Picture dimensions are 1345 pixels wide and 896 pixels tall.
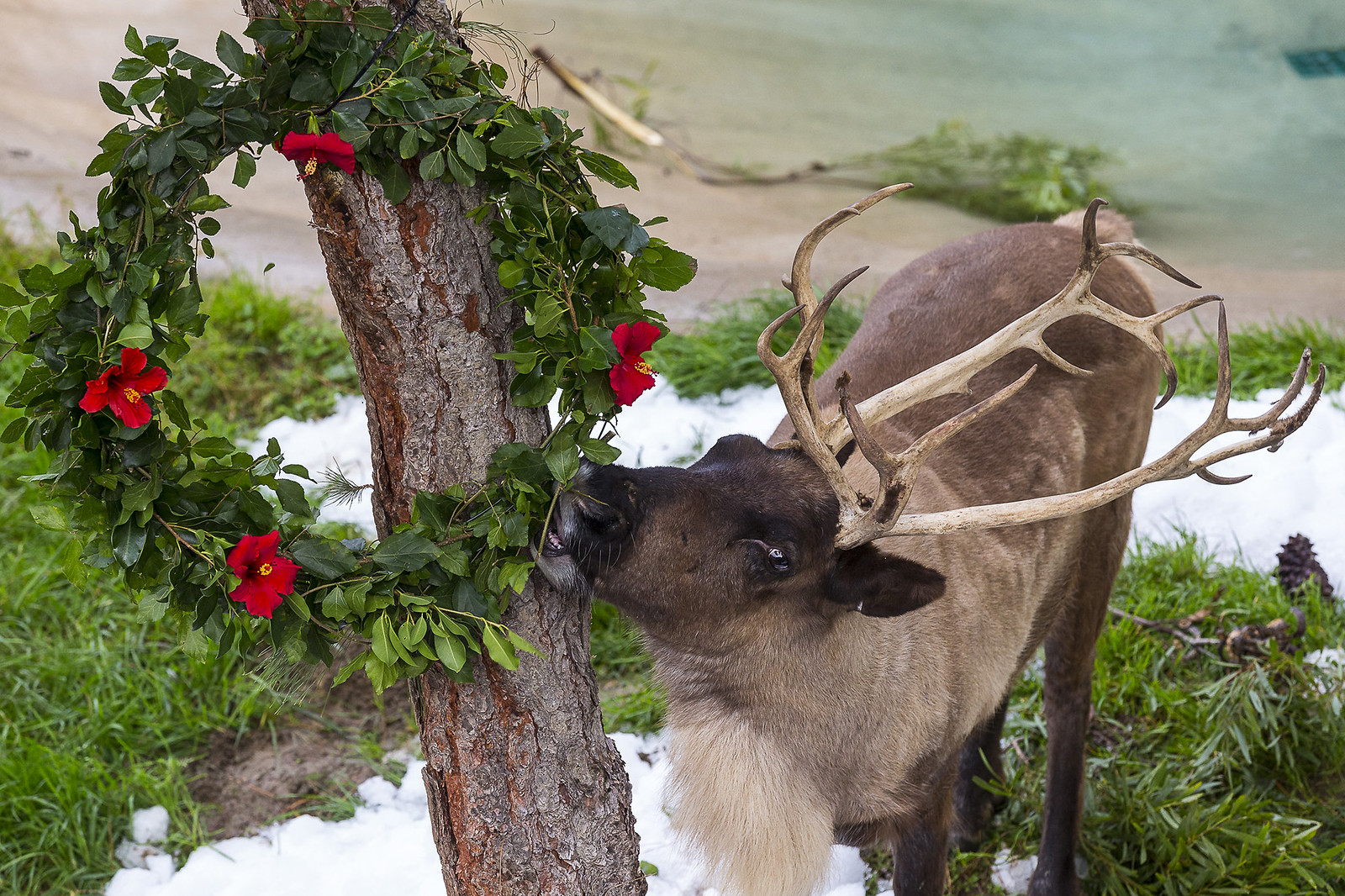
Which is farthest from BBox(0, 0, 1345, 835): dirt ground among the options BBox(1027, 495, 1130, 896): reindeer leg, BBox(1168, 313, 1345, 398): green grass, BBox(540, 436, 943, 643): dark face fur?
BBox(540, 436, 943, 643): dark face fur

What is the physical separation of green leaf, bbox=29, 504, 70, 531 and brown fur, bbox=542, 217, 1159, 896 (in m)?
0.79

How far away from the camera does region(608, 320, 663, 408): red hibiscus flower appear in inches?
77.7

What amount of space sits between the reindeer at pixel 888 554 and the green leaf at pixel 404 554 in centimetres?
25

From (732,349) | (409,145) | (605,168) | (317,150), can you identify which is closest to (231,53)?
(317,150)

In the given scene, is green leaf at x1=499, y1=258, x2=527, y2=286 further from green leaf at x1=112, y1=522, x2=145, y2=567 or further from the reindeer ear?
the reindeer ear

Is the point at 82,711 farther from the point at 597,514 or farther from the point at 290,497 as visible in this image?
the point at 597,514

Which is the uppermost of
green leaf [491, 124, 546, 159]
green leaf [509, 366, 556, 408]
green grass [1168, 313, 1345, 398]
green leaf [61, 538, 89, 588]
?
green grass [1168, 313, 1345, 398]

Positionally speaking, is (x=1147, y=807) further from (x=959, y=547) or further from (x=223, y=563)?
(x=223, y=563)

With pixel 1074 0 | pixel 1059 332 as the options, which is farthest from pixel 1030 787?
pixel 1074 0

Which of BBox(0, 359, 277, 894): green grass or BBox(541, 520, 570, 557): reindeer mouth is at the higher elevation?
BBox(0, 359, 277, 894): green grass

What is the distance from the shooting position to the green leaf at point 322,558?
1918 millimetres

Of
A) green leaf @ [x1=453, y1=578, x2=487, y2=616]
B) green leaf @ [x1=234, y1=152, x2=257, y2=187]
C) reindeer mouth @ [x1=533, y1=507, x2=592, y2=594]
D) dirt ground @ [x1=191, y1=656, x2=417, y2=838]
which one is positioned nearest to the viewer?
green leaf @ [x1=234, y1=152, x2=257, y2=187]

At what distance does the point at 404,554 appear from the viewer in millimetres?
1932

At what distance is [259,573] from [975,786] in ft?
7.99
